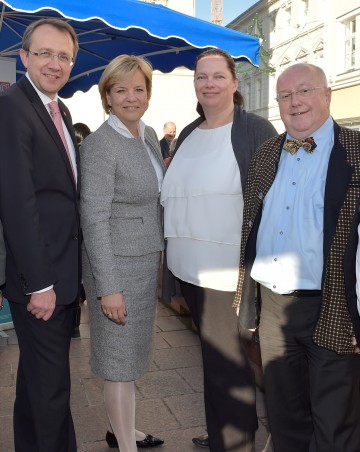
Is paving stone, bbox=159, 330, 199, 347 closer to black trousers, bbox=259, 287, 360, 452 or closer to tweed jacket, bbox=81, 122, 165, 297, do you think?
tweed jacket, bbox=81, 122, 165, 297

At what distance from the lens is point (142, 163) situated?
2846 mm

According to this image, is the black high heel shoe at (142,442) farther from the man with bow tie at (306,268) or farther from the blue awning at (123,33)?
the blue awning at (123,33)

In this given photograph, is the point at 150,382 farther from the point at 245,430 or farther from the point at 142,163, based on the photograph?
the point at 142,163

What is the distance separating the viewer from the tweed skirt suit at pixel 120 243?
8.67ft

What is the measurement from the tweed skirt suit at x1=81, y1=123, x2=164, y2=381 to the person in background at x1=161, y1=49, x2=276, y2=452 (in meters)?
0.14

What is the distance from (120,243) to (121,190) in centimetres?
26

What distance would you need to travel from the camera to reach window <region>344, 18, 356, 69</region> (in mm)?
26875

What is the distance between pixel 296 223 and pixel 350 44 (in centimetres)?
2765

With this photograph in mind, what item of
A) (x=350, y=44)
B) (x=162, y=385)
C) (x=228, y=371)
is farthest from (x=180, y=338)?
(x=350, y=44)

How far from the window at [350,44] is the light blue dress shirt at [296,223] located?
26435 mm

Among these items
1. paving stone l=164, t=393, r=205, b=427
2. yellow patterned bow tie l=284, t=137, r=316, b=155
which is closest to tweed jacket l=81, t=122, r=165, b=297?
yellow patterned bow tie l=284, t=137, r=316, b=155

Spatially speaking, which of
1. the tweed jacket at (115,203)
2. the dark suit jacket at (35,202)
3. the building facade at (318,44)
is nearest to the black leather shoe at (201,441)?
the tweed jacket at (115,203)

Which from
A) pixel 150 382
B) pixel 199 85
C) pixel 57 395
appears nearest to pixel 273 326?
pixel 57 395

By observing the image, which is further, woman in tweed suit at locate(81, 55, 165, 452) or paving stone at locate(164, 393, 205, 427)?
paving stone at locate(164, 393, 205, 427)
